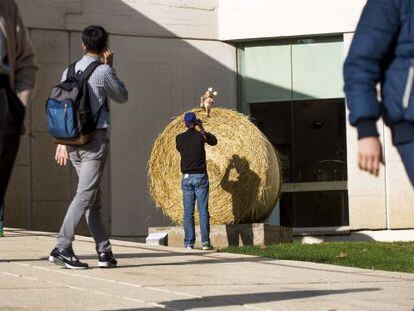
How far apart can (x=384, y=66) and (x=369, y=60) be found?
0.45 ft

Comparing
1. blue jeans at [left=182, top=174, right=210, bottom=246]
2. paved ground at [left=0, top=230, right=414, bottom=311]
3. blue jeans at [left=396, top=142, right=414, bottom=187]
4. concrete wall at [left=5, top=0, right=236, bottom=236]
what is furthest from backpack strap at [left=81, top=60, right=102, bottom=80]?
concrete wall at [left=5, top=0, right=236, bottom=236]

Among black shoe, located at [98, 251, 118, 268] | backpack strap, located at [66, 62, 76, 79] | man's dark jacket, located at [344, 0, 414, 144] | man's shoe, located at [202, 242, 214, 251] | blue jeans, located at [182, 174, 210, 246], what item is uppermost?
backpack strap, located at [66, 62, 76, 79]

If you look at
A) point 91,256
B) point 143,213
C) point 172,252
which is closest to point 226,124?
point 143,213

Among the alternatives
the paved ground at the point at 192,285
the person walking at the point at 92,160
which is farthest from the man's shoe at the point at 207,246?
the person walking at the point at 92,160

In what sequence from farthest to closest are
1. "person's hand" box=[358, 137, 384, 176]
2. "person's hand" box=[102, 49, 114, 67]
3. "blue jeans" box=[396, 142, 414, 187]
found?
1. "person's hand" box=[102, 49, 114, 67]
2. "blue jeans" box=[396, 142, 414, 187]
3. "person's hand" box=[358, 137, 384, 176]

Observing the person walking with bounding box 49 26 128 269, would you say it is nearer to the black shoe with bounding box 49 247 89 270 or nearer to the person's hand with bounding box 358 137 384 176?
the black shoe with bounding box 49 247 89 270

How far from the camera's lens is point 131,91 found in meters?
18.6

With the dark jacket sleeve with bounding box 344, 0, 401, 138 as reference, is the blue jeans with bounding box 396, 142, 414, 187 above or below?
below

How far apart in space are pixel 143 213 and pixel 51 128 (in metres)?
10.3

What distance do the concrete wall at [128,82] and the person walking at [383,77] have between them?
1312 cm

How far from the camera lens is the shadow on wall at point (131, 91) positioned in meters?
17.8

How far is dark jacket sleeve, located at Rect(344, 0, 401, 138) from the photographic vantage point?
463 centimetres

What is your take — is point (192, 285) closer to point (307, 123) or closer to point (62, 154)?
point (62, 154)

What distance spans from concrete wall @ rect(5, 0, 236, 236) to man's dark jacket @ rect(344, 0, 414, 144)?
13117 mm
